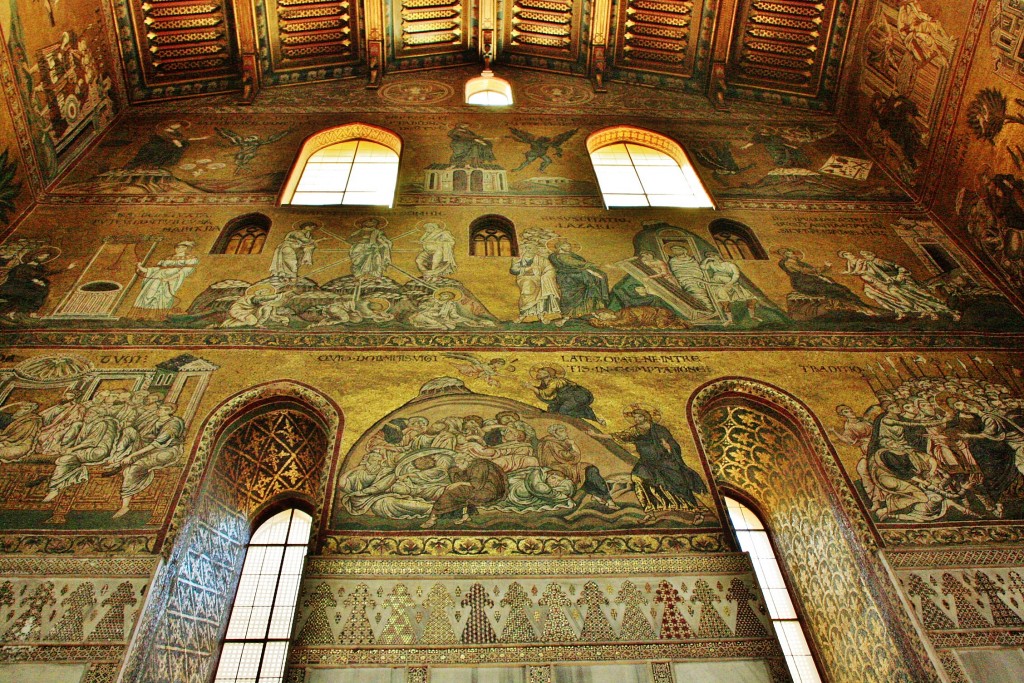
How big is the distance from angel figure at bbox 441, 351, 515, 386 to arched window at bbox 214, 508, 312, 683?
1.83 m

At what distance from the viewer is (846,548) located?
5969 mm

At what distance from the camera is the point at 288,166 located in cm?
965

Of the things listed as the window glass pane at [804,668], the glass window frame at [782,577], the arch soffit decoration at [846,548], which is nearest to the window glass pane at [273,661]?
the glass window frame at [782,577]

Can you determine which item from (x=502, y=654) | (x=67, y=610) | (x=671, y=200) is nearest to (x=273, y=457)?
Result: (x=67, y=610)

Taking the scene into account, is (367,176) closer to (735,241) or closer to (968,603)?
(735,241)

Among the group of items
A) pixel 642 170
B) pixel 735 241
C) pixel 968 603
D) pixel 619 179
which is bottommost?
pixel 968 603

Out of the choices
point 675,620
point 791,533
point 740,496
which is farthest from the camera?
point 740,496

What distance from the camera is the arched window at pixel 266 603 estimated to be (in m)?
5.88

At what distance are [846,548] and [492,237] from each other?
15.4 ft

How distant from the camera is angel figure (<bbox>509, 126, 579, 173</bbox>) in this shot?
9.93 metres

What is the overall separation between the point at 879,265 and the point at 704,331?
232 centimetres

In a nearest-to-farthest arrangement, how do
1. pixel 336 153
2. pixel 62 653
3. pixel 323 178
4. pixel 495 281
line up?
pixel 62 653 → pixel 495 281 → pixel 323 178 → pixel 336 153

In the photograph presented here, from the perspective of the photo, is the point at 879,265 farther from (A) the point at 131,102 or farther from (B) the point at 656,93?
(A) the point at 131,102

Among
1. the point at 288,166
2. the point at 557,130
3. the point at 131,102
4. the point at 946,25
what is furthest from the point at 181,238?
the point at 946,25
